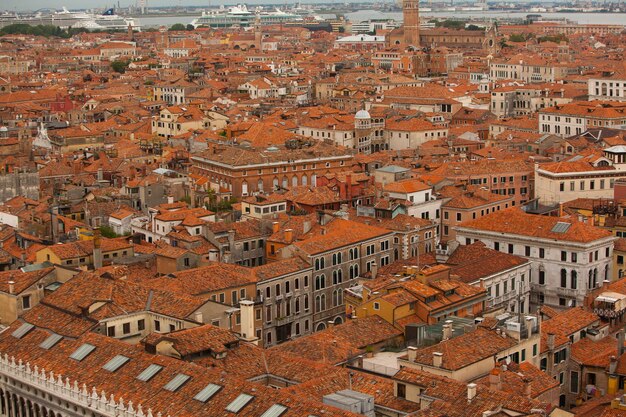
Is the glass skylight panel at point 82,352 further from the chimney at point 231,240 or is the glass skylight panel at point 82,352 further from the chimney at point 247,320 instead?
the chimney at point 231,240

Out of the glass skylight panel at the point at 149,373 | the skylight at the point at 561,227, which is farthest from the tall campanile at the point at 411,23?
the glass skylight panel at the point at 149,373

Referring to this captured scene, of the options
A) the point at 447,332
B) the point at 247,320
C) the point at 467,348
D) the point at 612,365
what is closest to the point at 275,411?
the point at 467,348

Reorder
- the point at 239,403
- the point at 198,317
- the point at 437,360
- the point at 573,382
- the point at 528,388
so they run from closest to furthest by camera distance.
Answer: the point at 239,403, the point at 528,388, the point at 437,360, the point at 198,317, the point at 573,382

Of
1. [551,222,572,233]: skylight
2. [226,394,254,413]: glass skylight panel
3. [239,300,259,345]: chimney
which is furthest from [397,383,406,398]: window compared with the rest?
[551,222,572,233]: skylight

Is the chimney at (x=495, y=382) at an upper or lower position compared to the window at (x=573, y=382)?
upper

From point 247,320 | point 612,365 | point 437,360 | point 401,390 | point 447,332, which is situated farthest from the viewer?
point 247,320

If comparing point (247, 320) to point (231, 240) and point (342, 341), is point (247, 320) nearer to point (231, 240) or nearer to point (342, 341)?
point (342, 341)

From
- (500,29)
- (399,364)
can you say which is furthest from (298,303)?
(500,29)
